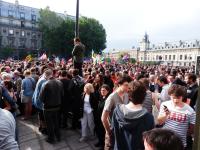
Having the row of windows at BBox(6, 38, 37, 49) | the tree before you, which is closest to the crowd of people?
the tree

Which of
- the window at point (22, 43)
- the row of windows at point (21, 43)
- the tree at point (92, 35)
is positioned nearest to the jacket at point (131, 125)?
the tree at point (92, 35)

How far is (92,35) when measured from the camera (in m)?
56.6

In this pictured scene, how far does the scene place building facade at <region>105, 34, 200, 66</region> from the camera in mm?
117500

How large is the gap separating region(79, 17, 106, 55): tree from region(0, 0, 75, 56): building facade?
28.5 metres

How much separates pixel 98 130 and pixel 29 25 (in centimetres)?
8623

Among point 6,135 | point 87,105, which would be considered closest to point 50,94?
point 87,105

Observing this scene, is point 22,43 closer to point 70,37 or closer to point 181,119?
point 70,37

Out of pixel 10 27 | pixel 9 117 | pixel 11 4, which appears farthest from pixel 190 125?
pixel 11 4

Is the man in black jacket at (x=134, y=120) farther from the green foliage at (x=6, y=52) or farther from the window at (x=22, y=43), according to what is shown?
the window at (x=22, y=43)

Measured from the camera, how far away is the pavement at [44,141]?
6.32 metres

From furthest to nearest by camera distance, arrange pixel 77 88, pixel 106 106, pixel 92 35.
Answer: pixel 92 35, pixel 77 88, pixel 106 106

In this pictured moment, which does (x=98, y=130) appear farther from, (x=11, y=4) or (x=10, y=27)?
(x=11, y=4)

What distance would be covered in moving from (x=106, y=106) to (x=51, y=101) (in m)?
2.35

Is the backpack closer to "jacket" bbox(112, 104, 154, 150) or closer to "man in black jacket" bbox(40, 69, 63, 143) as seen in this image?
"man in black jacket" bbox(40, 69, 63, 143)
